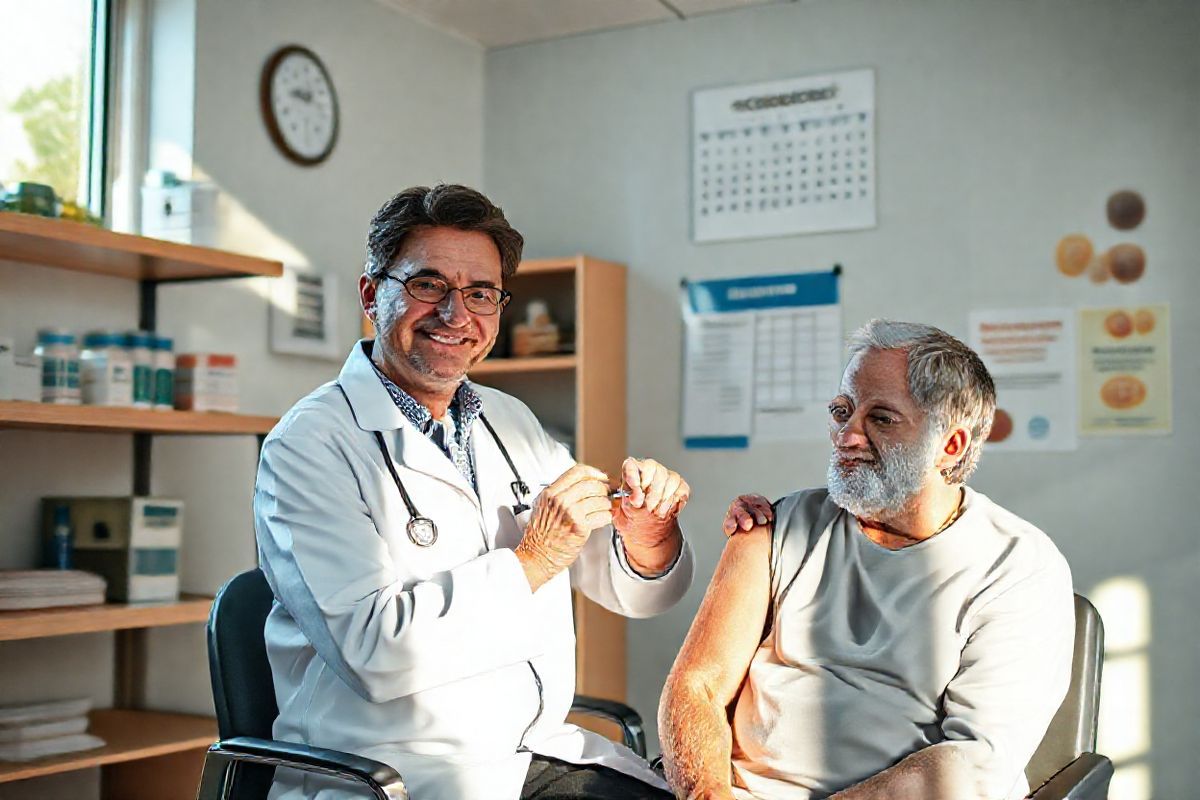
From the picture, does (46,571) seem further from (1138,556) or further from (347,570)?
(1138,556)

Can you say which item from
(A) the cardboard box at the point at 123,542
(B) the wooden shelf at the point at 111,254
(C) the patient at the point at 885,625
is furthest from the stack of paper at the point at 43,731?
(C) the patient at the point at 885,625

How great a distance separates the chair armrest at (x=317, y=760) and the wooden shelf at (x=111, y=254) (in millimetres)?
1456

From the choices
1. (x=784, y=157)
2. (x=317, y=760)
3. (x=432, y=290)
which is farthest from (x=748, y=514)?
(x=784, y=157)

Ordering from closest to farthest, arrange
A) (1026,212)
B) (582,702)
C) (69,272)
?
(582,702)
(69,272)
(1026,212)

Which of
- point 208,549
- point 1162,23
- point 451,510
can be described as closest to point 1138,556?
point 1162,23

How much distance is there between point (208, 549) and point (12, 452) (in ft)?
2.18

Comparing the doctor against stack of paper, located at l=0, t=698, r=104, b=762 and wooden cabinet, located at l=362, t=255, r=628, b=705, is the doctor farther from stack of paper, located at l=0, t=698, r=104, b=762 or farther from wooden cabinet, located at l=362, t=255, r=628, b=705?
wooden cabinet, located at l=362, t=255, r=628, b=705

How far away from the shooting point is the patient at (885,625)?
73.4 inches

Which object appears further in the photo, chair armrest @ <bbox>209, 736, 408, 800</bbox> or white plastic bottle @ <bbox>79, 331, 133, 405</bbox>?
white plastic bottle @ <bbox>79, 331, 133, 405</bbox>

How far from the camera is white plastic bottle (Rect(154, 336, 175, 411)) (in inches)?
125

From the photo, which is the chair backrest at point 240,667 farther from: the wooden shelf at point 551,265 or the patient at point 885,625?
the wooden shelf at point 551,265

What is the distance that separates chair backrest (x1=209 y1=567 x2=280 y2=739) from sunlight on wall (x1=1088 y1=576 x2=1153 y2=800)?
257 cm

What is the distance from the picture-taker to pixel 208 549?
363cm

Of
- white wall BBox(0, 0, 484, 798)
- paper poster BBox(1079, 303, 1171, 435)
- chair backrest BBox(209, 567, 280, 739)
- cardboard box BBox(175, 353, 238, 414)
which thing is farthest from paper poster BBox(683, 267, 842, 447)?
chair backrest BBox(209, 567, 280, 739)
